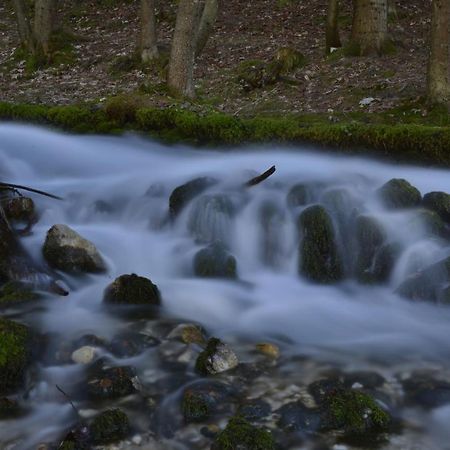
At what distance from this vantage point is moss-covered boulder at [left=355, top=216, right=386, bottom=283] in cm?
683

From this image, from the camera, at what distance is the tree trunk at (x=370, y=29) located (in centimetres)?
1412

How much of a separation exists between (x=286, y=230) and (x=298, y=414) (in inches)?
135

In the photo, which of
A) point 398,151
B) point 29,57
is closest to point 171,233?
point 398,151

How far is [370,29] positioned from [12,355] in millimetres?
12183

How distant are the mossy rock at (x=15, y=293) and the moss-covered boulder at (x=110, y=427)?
2204 mm

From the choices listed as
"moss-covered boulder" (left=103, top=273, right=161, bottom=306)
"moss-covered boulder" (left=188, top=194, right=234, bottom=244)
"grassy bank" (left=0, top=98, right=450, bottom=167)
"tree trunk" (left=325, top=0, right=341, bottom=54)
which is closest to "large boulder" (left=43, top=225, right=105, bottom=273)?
"moss-covered boulder" (left=103, top=273, right=161, bottom=306)

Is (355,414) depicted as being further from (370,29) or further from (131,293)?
(370,29)

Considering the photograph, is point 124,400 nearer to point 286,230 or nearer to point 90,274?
point 90,274

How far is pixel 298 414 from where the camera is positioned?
4129 mm

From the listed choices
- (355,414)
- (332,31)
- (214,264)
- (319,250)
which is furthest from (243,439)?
(332,31)

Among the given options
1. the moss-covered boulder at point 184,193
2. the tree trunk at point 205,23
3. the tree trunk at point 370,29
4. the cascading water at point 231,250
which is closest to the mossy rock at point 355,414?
the cascading water at point 231,250

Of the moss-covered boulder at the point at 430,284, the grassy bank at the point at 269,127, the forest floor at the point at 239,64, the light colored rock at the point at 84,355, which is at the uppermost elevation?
the forest floor at the point at 239,64

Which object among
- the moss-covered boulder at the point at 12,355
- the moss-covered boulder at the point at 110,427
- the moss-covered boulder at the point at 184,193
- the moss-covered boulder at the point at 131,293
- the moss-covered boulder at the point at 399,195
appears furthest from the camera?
the moss-covered boulder at the point at 184,193

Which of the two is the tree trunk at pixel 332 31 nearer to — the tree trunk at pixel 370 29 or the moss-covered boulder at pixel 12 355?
the tree trunk at pixel 370 29
